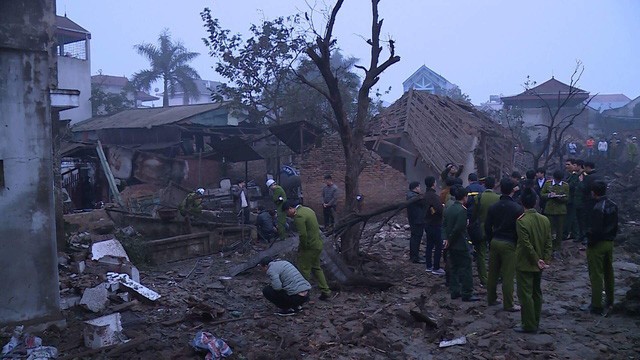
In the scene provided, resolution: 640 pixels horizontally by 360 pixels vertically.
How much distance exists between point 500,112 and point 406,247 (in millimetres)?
25937

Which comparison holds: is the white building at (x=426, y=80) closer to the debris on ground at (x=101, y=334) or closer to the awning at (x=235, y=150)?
the awning at (x=235, y=150)

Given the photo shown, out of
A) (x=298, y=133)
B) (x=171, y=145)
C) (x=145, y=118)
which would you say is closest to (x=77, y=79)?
(x=145, y=118)

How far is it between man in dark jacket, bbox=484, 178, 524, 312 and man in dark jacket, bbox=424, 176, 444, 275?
91.5 inches

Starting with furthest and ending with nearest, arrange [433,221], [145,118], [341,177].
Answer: [145,118], [341,177], [433,221]

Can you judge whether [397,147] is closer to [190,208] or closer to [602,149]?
[190,208]

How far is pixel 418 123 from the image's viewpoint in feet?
62.0

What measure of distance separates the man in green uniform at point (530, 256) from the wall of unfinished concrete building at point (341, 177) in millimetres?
10513

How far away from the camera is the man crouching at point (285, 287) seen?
8.01m

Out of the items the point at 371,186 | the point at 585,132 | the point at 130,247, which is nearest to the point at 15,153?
the point at 130,247

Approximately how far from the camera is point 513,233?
757 cm

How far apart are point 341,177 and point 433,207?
25.8 ft

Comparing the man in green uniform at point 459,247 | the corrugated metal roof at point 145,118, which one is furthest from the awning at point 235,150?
the man in green uniform at point 459,247

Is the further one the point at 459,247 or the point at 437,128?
the point at 437,128

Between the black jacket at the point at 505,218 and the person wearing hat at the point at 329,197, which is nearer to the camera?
the black jacket at the point at 505,218
